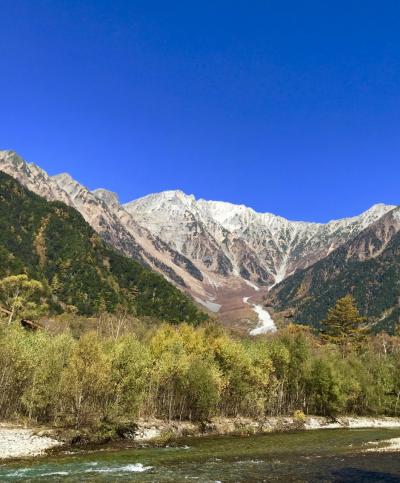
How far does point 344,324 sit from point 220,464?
15600 centimetres

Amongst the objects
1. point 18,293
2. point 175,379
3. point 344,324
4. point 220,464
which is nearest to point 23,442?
point 220,464

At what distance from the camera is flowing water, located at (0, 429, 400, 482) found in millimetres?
39812

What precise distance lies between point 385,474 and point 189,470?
60.6 feet

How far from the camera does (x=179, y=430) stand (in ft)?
238

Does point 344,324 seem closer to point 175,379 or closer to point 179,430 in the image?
point 175,379

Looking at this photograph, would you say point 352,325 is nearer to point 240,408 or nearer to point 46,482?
point 240,408

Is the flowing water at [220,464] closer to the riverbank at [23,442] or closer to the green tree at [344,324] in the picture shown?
the riverbank at [23,442]

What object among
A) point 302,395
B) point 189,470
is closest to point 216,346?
point 302,395

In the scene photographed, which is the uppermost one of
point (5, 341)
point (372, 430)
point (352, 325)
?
point (352, 325)

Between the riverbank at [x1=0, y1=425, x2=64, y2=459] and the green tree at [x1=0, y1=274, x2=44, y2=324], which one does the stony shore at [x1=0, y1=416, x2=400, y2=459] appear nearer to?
the riverbank at [x1=0, y1=425, x2=64, y2=459]

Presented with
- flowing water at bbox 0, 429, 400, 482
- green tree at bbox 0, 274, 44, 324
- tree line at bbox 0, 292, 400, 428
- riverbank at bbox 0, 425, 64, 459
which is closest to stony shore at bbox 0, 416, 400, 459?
riverbank at bbox 0, 425, 64, 459

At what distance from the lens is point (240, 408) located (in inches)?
3735

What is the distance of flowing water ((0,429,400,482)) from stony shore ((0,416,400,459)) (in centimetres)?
393

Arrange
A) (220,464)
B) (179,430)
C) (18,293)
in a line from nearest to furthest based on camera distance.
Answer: (220,464), (179,430), (18,293)
